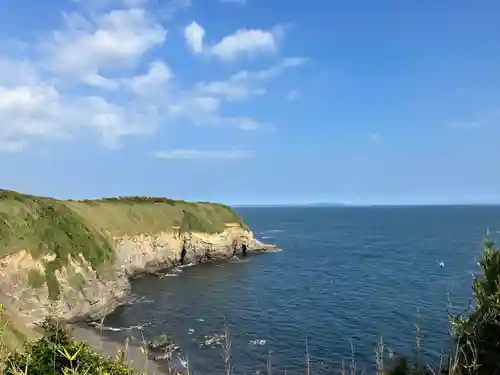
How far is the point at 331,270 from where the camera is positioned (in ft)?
239

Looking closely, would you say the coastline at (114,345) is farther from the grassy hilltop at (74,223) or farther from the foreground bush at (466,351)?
the foreground bush at (466,351)

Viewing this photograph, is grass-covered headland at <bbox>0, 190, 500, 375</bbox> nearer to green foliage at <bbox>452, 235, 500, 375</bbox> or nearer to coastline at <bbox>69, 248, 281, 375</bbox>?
green foliage at <bbox>452, 235, 500, 375</bbox>

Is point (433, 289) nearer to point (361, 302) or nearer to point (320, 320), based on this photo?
point (361, 302)

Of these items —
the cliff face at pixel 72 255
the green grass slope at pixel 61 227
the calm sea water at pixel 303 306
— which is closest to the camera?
the calm sea water at pixel 303 306

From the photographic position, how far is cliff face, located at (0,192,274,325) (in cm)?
3916

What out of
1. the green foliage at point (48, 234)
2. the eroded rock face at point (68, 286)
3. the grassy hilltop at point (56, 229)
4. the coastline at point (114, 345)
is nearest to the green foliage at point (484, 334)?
the coastline at point (114, 345)

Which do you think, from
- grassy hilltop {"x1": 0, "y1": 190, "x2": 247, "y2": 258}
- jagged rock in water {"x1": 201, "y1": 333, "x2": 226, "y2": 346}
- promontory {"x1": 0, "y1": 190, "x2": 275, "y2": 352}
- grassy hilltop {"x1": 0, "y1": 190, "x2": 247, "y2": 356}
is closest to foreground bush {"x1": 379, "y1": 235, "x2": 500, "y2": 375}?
promontory {"x1": 0, "y1": 190, "x2": 275, "y2": 352}

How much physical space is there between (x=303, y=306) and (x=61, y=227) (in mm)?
28587

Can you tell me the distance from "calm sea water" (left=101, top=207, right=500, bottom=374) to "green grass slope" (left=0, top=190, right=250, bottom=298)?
7.70 m

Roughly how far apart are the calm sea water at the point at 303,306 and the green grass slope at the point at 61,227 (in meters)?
7.70

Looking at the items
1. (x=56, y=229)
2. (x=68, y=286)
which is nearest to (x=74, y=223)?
(x=56, y=229)

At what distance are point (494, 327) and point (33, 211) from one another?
161 ft

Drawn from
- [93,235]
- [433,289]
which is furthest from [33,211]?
[433,289]

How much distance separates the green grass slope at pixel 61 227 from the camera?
42375 mm
